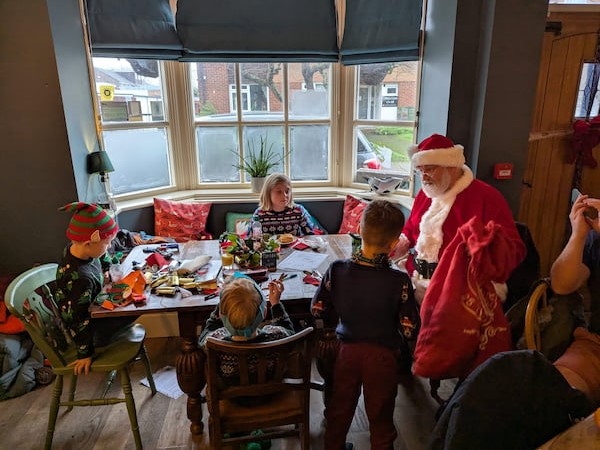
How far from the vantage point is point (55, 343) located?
1846 mm

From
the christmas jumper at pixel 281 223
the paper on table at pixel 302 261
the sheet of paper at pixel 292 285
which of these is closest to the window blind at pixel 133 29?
the christmas jumper at pixel 281 223

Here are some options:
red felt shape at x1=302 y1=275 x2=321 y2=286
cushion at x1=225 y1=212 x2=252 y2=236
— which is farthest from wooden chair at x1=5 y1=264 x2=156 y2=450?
cushion at x1=225 y1=212 x2=252 y2=236

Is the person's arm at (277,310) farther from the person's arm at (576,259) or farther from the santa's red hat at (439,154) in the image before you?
the person's arm at (576,259)

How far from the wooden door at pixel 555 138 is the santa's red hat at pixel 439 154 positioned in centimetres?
137

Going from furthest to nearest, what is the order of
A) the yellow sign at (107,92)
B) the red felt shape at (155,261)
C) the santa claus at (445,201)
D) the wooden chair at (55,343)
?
the yellow sign at (107,92) < the red felt shape at (155,261) < the santa claus at (445,201) < the wooden chair at (55,343)

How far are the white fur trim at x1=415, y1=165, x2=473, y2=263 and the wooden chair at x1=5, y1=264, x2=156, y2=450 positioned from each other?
1463 millimetres

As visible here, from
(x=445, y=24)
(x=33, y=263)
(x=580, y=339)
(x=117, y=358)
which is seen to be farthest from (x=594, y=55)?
(x=33, y=263)

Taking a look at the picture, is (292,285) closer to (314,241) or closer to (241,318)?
(241,318)

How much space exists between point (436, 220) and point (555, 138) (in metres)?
1.75

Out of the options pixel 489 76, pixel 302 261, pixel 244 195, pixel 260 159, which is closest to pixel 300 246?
pixel 302 261

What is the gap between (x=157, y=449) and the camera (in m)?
1.88

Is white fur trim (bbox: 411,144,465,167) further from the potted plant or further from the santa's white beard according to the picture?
the potted plant

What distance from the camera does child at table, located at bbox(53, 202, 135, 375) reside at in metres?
1.71

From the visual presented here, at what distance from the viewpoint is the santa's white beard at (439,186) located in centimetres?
198
